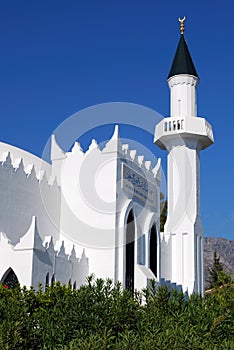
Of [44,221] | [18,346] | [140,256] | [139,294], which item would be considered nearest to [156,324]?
[139,294]

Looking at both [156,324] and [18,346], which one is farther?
[156,324]

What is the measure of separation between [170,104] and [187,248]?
6.64 meters

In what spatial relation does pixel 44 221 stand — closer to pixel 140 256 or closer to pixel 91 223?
pixel 91 223

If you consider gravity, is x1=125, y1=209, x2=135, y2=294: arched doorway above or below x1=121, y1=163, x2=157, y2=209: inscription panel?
below

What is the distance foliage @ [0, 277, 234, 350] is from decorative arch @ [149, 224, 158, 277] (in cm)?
1549

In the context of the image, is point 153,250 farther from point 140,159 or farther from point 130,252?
point 140,159

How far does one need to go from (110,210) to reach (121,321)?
13359mm

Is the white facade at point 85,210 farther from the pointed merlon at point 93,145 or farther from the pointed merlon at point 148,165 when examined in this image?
the pointed merlon at point 148,165

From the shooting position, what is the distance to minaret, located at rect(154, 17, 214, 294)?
24.0 meters

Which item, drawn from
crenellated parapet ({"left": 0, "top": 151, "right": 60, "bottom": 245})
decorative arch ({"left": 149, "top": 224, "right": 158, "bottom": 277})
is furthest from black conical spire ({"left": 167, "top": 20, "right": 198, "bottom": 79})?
crenellated parapet ({"left": 0, "top": 151, "right": 60, "bottom": 245})

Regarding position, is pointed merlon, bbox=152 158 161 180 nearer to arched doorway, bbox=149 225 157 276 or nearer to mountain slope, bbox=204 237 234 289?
arched doorway, bbox=149 225 157 276

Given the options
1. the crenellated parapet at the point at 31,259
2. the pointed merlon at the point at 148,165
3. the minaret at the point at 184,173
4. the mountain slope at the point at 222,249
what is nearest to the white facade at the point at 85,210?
the crenellated parapet at the point at 31,259

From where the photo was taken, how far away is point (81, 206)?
19953 millimetres

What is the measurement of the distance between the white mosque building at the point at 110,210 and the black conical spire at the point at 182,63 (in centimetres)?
5
